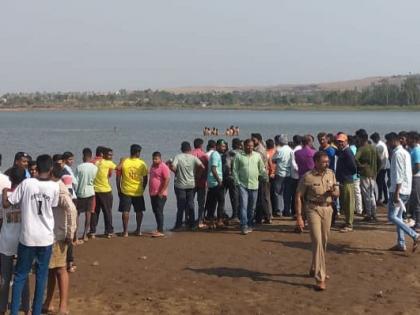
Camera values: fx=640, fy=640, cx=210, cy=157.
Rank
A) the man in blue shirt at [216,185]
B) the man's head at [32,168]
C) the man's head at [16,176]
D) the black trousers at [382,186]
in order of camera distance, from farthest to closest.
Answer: the black trousers at [382,186] < the man in blue shirt at [216,185] < the man's head at [32,168] < the man's head at [16,176]

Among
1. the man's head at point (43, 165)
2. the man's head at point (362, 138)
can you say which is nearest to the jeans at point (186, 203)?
the man's head at point (362, 138)

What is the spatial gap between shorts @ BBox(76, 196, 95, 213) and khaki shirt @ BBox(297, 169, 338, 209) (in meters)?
4.25

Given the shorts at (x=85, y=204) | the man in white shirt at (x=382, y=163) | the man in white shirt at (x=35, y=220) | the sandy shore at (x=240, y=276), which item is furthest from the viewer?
the man in white shirt at (x=382, y=163)

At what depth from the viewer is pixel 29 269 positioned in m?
6.49

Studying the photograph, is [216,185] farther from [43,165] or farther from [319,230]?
[43,165]

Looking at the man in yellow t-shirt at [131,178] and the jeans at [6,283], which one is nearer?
the jeans at [6,283]

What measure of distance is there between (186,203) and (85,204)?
2133 mm

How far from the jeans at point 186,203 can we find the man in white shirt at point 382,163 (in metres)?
4.22

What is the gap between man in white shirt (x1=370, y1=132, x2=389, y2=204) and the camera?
45.6 ft

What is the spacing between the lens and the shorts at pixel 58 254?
6.85m

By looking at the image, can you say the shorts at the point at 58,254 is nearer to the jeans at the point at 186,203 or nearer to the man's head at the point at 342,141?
the jeans at the point at 186,203

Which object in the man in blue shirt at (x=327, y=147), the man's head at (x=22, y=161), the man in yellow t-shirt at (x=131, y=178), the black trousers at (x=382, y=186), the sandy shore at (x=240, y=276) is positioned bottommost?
the sandy shore at (x=240, y=276)

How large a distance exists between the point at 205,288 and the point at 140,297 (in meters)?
0.84

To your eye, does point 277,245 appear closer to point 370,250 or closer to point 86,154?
point 370,250
